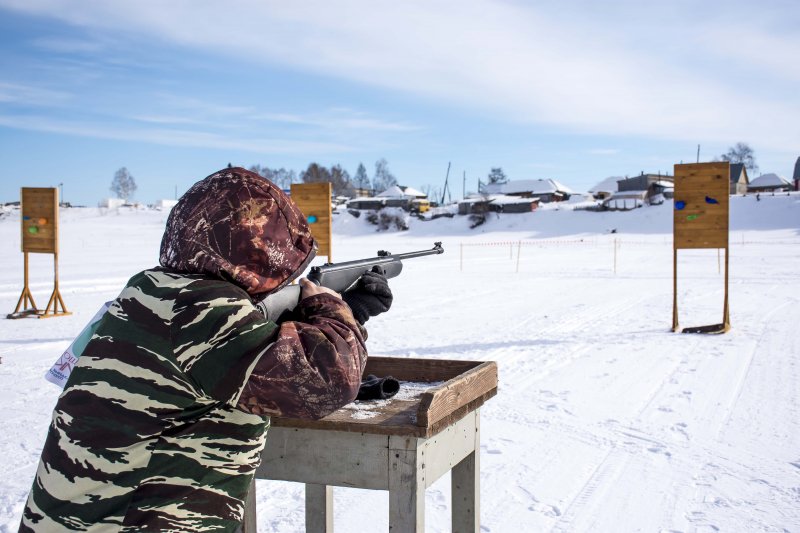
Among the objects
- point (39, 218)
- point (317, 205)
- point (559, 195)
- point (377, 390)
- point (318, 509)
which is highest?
point (559, 195)

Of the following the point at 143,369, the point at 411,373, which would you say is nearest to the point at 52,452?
the point at 143,369

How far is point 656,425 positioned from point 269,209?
5.13 m

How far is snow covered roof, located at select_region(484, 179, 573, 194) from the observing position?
90594 mm

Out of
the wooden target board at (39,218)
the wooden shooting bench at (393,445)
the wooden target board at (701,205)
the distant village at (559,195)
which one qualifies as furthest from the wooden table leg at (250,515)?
the distant village at (559,195)

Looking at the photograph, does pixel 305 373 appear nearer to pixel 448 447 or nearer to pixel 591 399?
pixel 448 447

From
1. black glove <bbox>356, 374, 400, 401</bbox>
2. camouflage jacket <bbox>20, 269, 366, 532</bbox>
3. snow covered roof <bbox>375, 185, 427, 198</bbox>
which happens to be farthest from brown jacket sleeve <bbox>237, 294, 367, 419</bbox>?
snow covered roof <bbox>375, 185, 427, 198</bbox>

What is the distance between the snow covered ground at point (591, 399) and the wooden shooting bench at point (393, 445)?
1.65 metres

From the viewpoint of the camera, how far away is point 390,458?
2.39 m

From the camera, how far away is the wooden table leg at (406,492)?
2.33m

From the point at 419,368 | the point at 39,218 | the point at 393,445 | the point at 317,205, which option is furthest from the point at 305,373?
the point at 39,218

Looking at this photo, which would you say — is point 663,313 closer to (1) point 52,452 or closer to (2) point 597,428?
(2) point 597,428

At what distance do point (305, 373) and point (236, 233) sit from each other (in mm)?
418

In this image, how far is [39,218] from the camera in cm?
1373

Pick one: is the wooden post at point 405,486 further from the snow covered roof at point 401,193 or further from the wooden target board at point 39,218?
the snow covered roof at point 401,193
